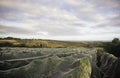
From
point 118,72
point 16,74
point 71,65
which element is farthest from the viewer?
point 118,72

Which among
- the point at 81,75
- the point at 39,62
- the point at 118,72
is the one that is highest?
the point at 39,62

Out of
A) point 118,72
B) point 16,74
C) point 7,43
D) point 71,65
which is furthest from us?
point 7,43

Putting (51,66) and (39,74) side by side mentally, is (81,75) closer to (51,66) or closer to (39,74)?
(51,66)

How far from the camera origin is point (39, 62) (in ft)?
24.1

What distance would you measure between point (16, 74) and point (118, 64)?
13071 millimetres

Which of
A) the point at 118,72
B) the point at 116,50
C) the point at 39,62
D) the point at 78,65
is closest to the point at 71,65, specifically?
the point at 78,65

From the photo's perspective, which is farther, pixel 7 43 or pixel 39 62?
pixel 7 43

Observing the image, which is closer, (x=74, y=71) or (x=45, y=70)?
(x=45, y=70)

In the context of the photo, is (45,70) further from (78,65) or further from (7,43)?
(7,43)

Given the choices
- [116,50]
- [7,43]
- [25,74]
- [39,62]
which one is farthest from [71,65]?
[7,43]

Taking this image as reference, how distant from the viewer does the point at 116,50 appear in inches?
1433

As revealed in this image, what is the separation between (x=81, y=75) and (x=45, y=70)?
1.45 meters

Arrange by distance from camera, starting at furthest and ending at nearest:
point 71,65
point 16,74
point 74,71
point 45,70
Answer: point 71,65 → point 74,71 → point 45,70 → point 16,74

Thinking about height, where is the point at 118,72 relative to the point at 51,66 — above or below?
below
